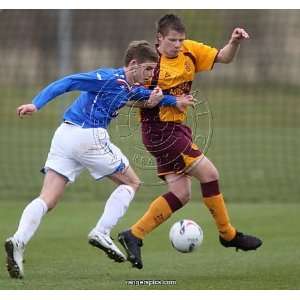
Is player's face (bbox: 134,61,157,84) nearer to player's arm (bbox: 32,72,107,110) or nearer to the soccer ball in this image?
player's arm (bbox: 32,72,107,110)

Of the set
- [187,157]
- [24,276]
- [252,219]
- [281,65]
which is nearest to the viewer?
[24,276]

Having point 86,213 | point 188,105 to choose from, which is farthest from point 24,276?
point 86,213

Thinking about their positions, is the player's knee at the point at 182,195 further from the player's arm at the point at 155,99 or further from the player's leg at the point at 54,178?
the player's leg at the point at 54,178

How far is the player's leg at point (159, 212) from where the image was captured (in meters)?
8.62

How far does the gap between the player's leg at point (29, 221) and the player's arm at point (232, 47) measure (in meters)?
1.81

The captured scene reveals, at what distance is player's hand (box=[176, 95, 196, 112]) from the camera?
8430 mm

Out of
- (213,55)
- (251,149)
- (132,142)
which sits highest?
(213,55)

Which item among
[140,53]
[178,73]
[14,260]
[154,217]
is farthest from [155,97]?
[14,260]

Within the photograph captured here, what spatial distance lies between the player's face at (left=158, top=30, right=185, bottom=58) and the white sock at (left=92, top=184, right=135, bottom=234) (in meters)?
1.22

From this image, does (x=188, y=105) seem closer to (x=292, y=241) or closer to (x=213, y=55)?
(x=213, y=55)

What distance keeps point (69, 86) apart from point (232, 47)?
1.58 m

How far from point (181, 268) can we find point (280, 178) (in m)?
7.98

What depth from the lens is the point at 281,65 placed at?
2381 centimetres

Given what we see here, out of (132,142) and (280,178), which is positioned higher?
(132,142)
